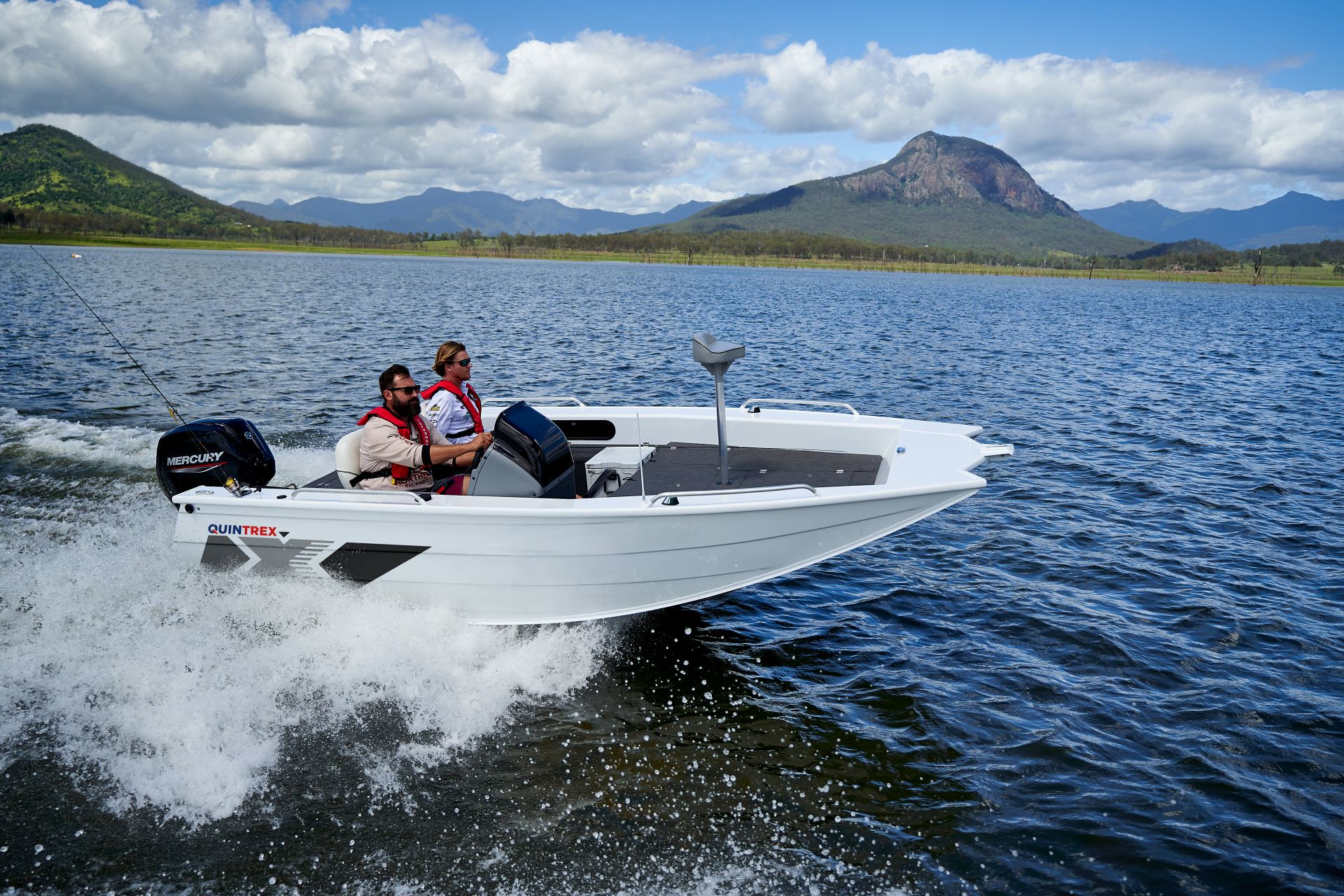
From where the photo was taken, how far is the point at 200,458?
6.45 m

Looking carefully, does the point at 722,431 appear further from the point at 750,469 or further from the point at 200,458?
the point at 200,458

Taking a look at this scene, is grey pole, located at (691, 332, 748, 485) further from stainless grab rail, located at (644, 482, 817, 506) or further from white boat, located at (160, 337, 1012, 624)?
stainless grab rail, located at (644, 482, 817, 506)

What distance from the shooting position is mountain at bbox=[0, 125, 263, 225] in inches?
6555

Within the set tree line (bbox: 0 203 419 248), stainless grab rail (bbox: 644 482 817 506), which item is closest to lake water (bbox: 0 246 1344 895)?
stainless grab rail (bbox: 644 482 817 506)

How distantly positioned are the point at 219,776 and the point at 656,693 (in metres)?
2.89

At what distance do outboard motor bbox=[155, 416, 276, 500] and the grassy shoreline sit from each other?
434ft

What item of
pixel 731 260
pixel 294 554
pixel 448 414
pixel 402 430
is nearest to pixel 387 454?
pixel 402 430

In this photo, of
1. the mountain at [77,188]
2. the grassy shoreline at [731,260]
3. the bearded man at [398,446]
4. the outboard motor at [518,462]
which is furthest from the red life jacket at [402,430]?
the mountain at [77,188]

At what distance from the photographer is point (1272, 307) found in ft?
232

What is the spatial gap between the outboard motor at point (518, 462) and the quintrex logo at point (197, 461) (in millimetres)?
1986

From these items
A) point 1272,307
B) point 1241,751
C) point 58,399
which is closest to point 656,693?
point 1241,751

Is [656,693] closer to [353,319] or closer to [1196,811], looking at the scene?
[1196,811]

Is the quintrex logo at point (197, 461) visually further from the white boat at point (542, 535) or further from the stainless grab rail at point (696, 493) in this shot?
the stainless grab rail at point (696, 493)

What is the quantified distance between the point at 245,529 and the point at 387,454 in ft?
3.64
